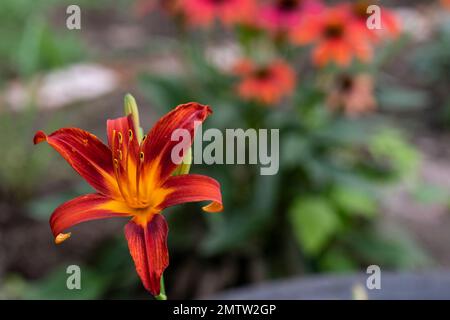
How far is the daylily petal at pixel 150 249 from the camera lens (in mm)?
394

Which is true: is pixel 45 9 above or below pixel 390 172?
above

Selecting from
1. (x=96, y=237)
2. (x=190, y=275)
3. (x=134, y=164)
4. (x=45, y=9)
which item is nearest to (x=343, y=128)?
(x=190, y=275)

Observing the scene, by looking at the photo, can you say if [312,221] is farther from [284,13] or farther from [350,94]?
[284,13]

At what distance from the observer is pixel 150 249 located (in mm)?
407

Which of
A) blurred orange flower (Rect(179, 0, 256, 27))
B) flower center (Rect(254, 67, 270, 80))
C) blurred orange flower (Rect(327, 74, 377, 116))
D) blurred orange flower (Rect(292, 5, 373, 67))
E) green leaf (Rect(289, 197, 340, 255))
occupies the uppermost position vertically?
blurred orange flower (Rect(179, 0, 256, 27))

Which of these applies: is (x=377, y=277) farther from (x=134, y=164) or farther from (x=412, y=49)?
(x=412, y=49)

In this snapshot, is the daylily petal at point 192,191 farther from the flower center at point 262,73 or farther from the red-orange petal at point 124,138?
the flower center at point 262,73

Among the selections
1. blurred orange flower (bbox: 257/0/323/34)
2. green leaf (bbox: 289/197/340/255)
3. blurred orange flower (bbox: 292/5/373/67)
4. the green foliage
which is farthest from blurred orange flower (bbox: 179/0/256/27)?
the green foliage

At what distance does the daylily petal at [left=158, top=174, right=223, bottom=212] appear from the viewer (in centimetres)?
41

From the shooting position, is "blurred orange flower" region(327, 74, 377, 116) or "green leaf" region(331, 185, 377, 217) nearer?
"blurred orange flower" region(327, 74, 377, 116)

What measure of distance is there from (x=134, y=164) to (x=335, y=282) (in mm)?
510

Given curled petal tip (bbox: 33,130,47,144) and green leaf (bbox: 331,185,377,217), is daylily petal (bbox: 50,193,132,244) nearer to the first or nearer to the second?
curled petal tip (bbox: 33,130,47,144)

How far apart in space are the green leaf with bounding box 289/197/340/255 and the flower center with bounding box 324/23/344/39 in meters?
0.40
